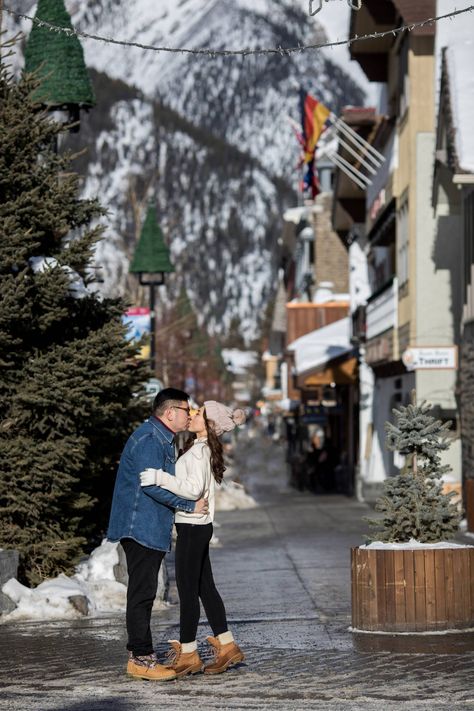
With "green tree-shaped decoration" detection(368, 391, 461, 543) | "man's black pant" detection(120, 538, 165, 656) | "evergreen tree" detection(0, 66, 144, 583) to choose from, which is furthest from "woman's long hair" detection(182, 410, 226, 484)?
"evergreen tree" detection(0, 66, 144, 583)

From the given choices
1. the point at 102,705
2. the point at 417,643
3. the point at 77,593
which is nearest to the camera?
the point at 102,705

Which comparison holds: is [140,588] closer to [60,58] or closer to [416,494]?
[416,494]

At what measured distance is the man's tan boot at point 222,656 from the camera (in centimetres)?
993

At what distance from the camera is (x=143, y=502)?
9.81m

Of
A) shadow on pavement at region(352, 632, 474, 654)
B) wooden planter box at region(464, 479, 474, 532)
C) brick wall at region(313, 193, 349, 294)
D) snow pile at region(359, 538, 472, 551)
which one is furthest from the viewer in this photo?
brick wall at region(313, 193, 349, 294)

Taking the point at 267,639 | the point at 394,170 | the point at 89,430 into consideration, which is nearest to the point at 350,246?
the point at 394,170

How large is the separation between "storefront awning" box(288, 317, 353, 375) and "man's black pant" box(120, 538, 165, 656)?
3529 cm

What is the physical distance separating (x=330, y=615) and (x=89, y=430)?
129 inches

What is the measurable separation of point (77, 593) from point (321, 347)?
1361 inches

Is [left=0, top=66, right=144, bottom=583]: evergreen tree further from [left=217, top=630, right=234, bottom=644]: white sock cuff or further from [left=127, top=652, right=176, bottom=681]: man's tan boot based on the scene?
[left=127, top=652, right=176, bottom=681]: man's tan boot

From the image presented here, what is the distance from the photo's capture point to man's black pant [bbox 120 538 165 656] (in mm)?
9734

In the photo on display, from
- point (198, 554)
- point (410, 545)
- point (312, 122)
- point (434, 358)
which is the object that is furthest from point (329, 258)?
point (198, 554)

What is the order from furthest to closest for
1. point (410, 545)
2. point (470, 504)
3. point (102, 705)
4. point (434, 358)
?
point (434, 358)
point (470, 504)
point (410, 545)
point (102, 705)

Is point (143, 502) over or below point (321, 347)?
below
